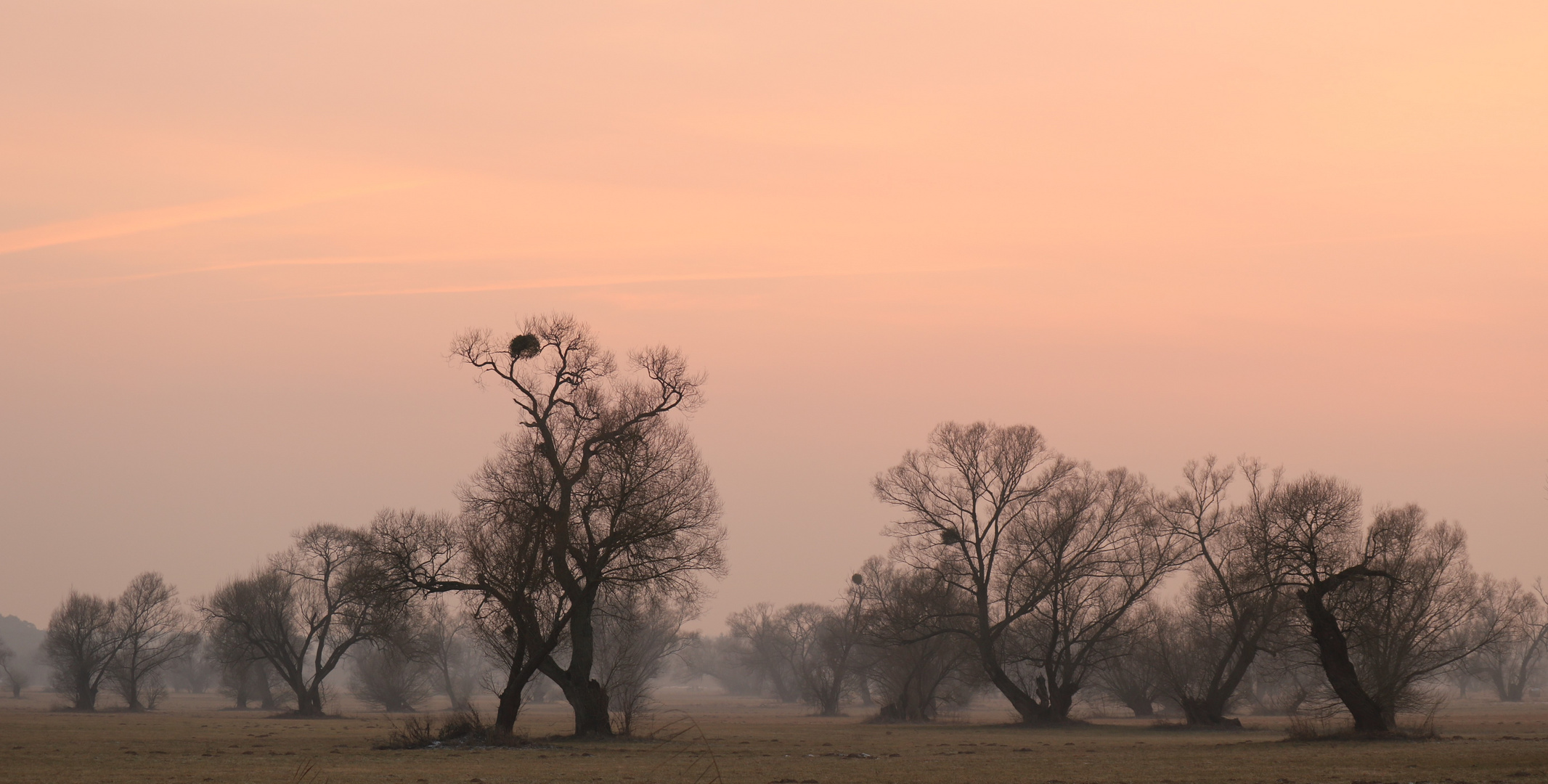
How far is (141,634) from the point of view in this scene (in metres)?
91.7

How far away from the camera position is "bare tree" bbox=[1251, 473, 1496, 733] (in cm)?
3628

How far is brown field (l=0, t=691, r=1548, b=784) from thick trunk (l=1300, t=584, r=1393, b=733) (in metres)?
1.58

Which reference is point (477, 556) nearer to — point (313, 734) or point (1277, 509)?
point (313, 734)

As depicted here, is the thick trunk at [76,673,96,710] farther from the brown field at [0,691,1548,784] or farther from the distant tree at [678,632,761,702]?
the distant tree at [678,632,761,702]

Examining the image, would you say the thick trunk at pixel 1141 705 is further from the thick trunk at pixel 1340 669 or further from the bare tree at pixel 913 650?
the thick trunk at pixel 1340 669

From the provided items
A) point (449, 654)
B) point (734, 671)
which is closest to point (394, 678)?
point (449, 654)

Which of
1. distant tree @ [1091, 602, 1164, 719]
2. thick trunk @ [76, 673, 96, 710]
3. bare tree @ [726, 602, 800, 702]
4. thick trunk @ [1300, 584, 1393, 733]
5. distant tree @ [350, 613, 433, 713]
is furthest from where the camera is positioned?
bare tree @ [726, 602, 800, 702]

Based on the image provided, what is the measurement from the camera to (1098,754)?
3234 centimetres

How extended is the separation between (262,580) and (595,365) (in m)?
47.9

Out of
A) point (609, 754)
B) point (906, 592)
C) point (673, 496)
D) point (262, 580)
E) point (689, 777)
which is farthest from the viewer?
point (262, 580)

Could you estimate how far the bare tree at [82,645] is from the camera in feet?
284

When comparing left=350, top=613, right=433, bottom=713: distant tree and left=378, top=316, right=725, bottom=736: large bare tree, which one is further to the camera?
left=350, top=613, right=433, bottom=713: distant tree

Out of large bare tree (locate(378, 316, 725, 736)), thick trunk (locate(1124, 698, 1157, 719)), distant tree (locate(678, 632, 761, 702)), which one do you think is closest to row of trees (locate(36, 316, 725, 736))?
large bare tree (locate(378, 316, 725, 736))

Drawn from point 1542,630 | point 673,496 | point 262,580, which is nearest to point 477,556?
point 673,496
